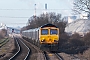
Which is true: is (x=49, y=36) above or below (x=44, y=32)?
below

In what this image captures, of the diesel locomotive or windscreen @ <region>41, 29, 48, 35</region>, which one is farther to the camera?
windscreen @ <region>41, 29, 48, 35</region>

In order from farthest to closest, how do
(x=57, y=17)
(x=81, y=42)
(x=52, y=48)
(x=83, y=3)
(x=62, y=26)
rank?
(x=57, y=17) < (x=62, y=26) < (x=81, y=42) < (x=83, y=3) < (x=52, y=48)

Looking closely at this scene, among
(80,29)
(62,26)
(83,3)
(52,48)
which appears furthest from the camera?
(80,29)

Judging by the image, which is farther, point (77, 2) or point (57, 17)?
point (57, 17)

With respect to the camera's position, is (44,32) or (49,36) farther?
(44,32)

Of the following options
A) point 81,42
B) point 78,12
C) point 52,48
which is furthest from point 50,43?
point 81,42

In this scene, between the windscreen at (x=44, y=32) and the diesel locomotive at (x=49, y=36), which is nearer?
the diesel locomotive at (x=49, y=36)

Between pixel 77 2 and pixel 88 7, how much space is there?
1922 mm

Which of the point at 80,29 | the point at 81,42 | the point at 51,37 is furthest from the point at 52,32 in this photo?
the point at 80,29

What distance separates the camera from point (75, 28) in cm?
11488

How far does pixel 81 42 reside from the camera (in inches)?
1880

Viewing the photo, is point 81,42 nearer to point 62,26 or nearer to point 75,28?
point 62,26

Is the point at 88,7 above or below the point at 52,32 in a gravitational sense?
above

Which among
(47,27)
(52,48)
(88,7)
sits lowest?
(52,48)
